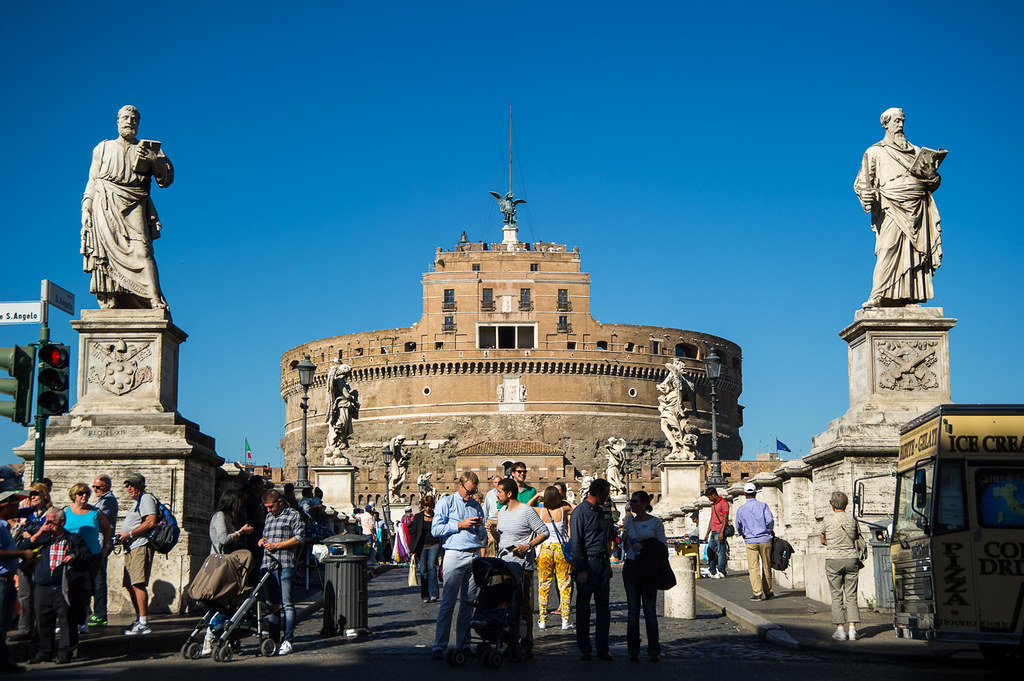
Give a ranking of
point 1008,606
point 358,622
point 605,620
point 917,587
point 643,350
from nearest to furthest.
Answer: point 1008,606, point 917,587, point 605,620, point 358,622, point 643,350

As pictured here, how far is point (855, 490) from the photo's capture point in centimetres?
1109

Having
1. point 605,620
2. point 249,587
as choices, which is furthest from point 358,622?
point 605,620

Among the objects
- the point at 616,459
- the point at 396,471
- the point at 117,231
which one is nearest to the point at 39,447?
the point at 117,231

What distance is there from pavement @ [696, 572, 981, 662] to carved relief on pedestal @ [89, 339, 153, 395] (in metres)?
5.96

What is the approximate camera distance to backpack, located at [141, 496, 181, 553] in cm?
992

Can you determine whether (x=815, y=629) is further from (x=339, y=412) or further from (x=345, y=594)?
(x=339, y=412)

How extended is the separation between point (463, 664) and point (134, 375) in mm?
4190

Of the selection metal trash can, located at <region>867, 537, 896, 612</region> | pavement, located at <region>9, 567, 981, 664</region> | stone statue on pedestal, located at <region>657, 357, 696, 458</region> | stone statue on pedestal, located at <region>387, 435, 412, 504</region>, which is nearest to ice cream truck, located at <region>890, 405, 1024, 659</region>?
pavement, located at <region>9, 567, 981, 664</region>

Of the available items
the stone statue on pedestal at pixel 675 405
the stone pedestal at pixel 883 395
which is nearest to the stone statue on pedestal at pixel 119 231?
the stone pedestal at pixel 883 395

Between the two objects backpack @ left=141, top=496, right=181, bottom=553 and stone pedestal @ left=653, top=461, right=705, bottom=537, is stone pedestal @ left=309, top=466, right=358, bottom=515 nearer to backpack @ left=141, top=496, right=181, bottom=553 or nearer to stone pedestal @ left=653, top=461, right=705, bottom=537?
stone pedestal @ left=653, top=461, right=705, bottom=537

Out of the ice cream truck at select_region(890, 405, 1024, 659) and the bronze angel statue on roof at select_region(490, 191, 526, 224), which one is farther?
the bronze angel statue on roof at select_region(490, 191, 526, 224)

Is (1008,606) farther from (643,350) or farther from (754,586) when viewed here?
(643,350)

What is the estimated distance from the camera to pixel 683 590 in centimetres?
1264

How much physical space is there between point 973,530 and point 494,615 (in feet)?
11.4
